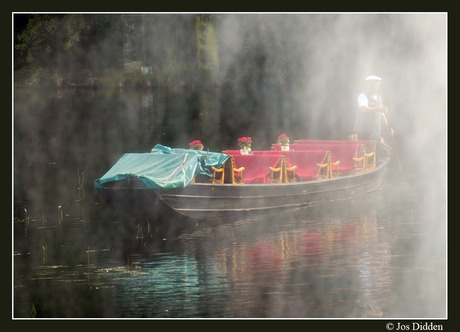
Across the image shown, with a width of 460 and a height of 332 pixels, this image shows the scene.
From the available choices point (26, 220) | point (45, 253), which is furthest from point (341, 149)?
point (45, 253)

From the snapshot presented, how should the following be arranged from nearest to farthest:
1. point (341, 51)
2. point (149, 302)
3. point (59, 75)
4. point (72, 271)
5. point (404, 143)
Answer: point (149, 302) → point (72, 271) → point (404, 143) → point (341, 51) → point (59, 75)

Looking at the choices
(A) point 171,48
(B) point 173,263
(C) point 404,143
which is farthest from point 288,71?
(B) point 173,263

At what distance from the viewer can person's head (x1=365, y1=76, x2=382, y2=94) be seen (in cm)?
1672

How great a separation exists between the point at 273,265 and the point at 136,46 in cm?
4175

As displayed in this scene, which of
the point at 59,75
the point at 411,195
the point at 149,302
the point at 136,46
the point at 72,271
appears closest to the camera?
the point at 149,302

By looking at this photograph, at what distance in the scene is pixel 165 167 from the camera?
13562mm

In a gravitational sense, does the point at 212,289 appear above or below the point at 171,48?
below

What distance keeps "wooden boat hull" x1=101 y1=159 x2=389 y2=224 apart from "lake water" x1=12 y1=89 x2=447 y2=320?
1.12 feet

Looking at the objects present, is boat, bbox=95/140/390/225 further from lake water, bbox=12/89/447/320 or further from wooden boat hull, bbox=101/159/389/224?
lake water, bbox=12/89/447/320

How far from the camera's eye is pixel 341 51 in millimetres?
33656

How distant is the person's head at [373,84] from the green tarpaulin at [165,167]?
179 inches

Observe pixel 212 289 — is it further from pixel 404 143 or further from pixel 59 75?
pixel 59 75

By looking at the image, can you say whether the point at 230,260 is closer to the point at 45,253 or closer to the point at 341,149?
the point at 45,253

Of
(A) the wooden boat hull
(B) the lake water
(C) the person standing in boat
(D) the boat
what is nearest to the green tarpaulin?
(D) the boat
